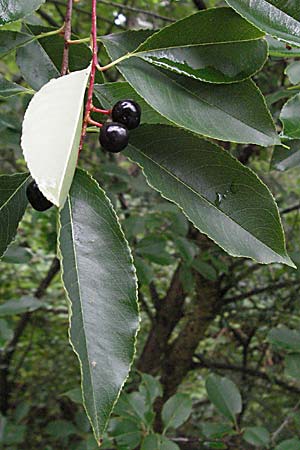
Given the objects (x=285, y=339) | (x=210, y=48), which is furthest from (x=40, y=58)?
(x=285, y=339)

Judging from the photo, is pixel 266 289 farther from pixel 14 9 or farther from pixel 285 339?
pixel 14 9

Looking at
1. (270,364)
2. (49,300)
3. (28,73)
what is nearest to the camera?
(28,73)

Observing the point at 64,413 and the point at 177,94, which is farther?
the point at 64,413

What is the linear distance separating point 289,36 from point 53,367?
207 cm

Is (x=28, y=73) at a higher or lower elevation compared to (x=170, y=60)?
lower

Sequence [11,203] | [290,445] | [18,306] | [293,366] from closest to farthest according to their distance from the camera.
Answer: [11,203]
[290,445]
[293,366]
[18,306]

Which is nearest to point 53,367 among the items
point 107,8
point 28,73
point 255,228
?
point 107,8

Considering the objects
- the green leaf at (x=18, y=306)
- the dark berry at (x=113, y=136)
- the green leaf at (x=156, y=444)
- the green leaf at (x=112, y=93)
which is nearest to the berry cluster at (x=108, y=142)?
the dark berry at (x=113, y=136)

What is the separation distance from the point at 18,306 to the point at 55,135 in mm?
1224

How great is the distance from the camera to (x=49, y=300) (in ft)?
7.32

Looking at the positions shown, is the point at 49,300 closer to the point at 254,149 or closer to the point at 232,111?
the point at 254,149

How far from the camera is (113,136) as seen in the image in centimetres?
58

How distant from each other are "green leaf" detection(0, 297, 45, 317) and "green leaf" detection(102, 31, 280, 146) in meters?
1.00

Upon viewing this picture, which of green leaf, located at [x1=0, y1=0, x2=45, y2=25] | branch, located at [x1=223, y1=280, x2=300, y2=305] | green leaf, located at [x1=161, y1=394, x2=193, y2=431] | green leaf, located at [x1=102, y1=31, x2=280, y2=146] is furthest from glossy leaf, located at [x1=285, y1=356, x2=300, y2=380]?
green leaf, located at [x1=0, y1=0, x2=45, y2=25]
